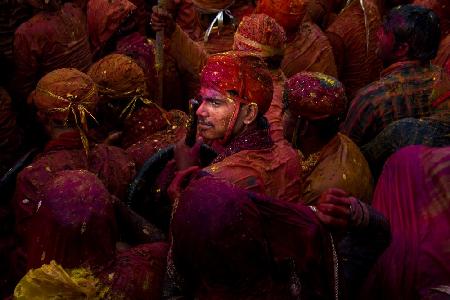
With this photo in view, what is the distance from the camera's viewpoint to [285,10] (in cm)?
457

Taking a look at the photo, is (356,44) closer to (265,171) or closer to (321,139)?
(321,139)

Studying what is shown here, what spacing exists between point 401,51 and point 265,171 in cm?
188

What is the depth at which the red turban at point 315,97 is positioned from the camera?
117 inches

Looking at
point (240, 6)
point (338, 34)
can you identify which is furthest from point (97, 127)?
point (338, 34)

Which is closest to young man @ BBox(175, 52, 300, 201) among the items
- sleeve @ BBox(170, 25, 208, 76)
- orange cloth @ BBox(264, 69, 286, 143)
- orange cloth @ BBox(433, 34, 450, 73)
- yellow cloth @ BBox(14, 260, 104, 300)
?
orange cloth @ BBox(264, 69, 286, 143)

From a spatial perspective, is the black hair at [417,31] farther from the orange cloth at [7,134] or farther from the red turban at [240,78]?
the orange cloth at [7,134]

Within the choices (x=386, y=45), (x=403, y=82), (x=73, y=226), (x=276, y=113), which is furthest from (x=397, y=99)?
(x=73, y=226)

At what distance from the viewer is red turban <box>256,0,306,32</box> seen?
4.57m

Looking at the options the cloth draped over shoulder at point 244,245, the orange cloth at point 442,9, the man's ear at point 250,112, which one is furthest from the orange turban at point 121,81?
the orange cloth at point 442,9

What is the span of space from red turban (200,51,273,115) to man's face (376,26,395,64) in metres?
1.53

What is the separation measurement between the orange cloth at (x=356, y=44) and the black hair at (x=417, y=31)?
1760mm

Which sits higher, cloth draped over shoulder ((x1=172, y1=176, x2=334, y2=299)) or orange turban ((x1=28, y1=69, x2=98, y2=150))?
cloth draped over shoulder ((x1=172, y1=176, x2=334, y2=299))

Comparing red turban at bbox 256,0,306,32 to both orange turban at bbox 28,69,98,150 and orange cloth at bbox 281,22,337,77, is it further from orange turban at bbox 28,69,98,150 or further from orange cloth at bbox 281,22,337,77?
orange turban at bbox 28,69,98,150

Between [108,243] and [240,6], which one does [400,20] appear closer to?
[240,6]
